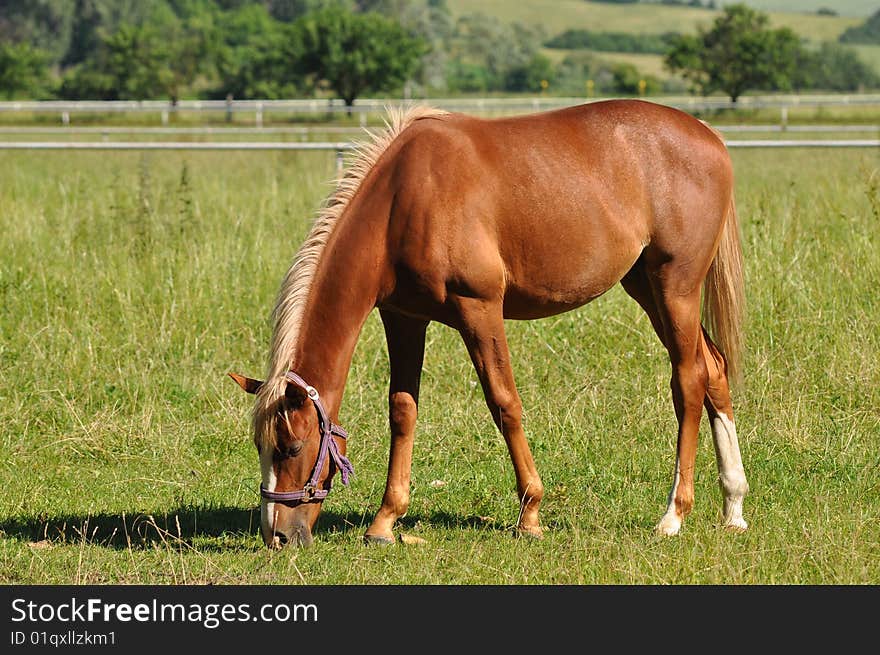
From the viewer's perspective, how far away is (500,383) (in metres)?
4.80

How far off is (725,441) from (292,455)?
6.99 ft

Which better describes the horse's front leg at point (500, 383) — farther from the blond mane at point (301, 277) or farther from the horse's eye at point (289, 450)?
the horse's eye at point (289, 450)

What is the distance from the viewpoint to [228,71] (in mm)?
54844

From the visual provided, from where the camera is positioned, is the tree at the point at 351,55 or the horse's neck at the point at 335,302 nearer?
the horse's neck at the point at 335,302

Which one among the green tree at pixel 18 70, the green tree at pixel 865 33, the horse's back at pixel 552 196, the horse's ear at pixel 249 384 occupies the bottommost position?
the green tree at pixel 18 70

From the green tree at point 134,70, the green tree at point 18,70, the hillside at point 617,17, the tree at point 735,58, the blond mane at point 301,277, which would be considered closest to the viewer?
the blond mane at point 301,277

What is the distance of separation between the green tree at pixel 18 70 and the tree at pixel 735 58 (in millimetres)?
30455

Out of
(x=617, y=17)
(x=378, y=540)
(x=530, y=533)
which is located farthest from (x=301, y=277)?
(x=617, y=17)

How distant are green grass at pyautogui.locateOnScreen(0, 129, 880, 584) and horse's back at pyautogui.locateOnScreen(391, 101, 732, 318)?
46.6 inches

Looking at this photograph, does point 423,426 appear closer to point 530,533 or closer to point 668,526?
point 530,533

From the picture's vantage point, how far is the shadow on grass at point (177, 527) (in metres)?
4.96

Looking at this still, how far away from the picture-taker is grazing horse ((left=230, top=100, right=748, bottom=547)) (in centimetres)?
455

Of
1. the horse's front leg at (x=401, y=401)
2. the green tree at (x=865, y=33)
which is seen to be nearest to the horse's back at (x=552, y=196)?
the horse's front leg at (x=401, y=401)

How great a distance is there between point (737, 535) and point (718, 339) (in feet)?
3.41
